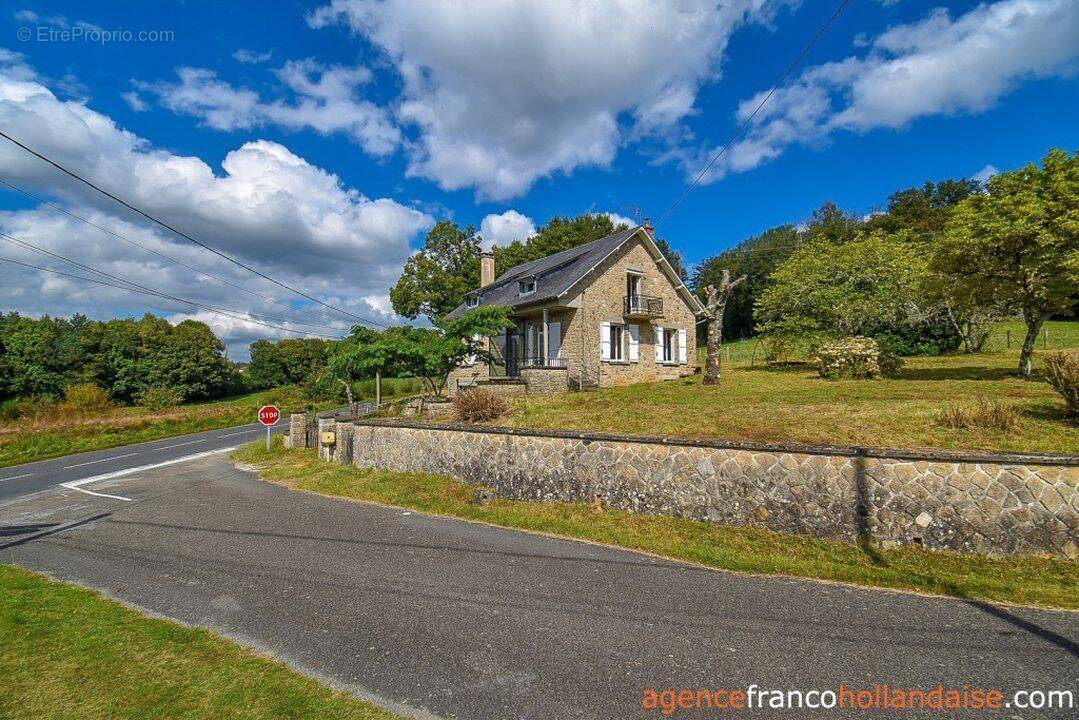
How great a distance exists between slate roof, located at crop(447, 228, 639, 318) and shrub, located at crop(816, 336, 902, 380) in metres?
9.76

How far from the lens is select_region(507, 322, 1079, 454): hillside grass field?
7.56 m

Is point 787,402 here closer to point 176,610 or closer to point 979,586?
point 979,586

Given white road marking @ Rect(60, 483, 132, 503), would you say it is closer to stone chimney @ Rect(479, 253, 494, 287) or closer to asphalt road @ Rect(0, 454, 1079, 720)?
asphalt road @ Rect(0, 454, 1079, 720)

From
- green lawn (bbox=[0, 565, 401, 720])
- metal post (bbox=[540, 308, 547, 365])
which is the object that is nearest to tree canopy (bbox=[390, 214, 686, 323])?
metal post (bbox=[540, 308, 547, 365])

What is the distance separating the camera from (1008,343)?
27.0 m

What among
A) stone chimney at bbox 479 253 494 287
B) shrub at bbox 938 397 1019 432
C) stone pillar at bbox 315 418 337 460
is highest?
stone chimney at bbox 479 253 494 287

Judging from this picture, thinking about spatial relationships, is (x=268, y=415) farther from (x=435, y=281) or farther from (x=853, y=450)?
(x=435, y=281)

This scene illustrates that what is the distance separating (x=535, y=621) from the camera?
4.41 metres

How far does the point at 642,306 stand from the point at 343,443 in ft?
48.5

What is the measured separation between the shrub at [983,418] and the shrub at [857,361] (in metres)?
8.44

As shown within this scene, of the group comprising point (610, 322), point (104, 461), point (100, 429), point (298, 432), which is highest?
point (610, 322)

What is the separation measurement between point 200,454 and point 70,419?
15222mm

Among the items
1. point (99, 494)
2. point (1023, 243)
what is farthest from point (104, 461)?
point (1023, 243)

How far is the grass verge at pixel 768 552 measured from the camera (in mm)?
4820
